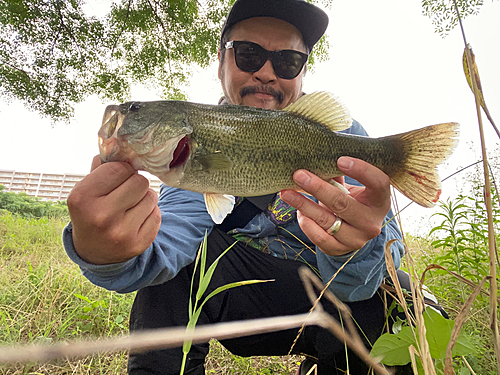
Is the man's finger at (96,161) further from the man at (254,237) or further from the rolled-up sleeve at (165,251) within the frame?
the rolled-up sleeve at (165,251)

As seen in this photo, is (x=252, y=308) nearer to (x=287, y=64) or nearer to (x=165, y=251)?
(x=165, y=251)

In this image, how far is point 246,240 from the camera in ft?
7.73

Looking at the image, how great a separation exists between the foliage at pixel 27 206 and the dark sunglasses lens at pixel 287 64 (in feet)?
31.1

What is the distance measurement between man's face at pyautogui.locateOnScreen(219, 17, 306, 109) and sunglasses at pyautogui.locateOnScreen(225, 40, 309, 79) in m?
0.05

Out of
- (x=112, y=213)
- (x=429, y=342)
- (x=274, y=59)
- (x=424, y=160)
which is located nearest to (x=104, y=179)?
(x=112, y=213)

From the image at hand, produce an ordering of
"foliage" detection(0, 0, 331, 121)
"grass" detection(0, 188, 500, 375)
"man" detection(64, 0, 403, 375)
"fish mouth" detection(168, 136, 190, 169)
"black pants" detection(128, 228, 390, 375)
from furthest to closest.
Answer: "foliage" detection(0, 0, 331, 121) < "grass" detection(0, 188, 500, 375) < "black pants" detection(128, 228, 390, 375) < "fish mouth" detection(168, 136, 190, 169) < "man" detection(64, 0, 403, 375)

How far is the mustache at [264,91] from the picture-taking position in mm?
2852

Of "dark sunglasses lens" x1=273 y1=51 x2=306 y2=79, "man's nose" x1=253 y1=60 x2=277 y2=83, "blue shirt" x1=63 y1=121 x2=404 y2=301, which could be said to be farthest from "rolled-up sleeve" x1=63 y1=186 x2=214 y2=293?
"dark sunglasses lens" x1=273 y1=51 x2=306 y2=79

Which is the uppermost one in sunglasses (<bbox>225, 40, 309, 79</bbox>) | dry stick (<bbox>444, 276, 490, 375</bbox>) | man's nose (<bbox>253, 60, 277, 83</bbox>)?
Result: sunglasses (<bbox>225, 40, 309, 79</bbox>)

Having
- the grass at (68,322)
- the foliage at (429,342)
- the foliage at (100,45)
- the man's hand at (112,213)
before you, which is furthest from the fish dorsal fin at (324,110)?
the foliage at (100,45)

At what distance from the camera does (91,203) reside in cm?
127

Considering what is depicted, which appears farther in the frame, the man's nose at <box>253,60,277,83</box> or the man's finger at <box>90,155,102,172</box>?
the man's nose at <box>253,60,277,83</box>

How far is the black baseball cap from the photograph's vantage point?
2.91m

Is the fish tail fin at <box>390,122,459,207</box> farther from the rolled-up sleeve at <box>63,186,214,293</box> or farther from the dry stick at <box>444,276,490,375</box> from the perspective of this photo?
the rolled-up sleeve at <box>63,186,214,293</box>
